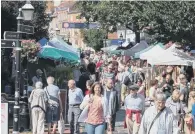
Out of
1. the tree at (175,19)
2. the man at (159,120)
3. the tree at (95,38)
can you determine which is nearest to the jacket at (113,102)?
the man at (159,120)

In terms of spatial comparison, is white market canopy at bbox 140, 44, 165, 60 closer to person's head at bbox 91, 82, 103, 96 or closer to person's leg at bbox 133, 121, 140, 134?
person's leg at bbox 133, 121, 140, 134

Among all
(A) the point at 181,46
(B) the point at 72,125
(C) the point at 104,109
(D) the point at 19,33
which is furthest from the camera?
(A) the point at 181,46

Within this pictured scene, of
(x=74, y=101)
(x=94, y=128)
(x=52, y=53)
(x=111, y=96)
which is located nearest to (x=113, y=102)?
(x=111, y=96)

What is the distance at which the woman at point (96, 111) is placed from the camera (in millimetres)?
11219

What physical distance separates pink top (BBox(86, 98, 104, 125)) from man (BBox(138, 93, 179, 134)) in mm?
2582

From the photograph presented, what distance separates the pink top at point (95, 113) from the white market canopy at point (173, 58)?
539 inches

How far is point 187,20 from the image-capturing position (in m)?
26.0

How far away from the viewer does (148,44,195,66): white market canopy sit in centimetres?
2480

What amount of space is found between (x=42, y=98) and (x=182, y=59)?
12.0m

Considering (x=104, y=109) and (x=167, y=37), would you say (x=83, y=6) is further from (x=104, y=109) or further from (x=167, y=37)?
(x=104, y=109)

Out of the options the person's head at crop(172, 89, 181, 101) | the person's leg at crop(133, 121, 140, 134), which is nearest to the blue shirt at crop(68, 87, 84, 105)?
the person's leg at crop(133, 121, 140, 134)

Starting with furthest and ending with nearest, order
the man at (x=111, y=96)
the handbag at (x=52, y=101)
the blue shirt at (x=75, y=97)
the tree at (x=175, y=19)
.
Answer: the tree at (x=175, y=19), the handbag at (x=52, y=101), the blue shirt at (x=75, y=97), the man at (x=111, y=96)

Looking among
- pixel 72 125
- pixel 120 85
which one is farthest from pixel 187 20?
pixel 72 125

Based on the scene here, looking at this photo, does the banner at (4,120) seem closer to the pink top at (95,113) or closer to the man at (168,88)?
the pink top at (95,113)
